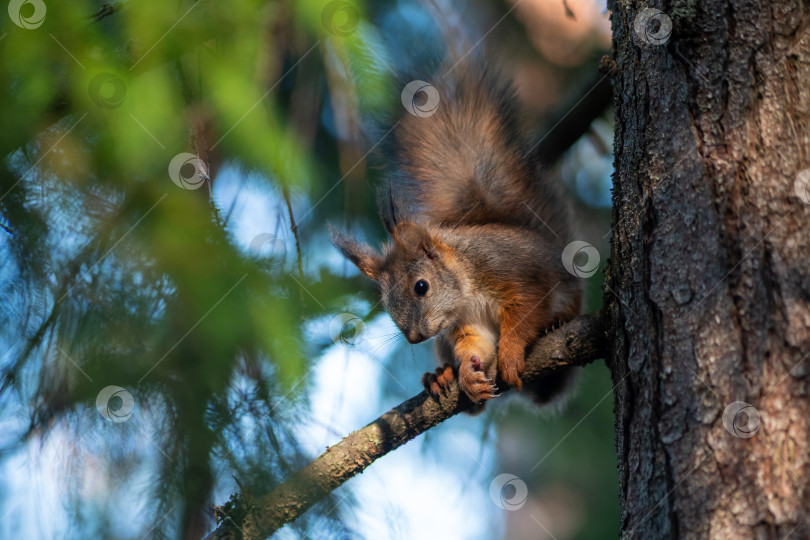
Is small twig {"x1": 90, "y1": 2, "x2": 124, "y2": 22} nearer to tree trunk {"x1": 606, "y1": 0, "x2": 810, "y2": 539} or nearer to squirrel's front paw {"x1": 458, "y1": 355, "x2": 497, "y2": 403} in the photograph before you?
tree trunk {"x1": 606, "y1": 0, "x2": 810, "y2": 539}

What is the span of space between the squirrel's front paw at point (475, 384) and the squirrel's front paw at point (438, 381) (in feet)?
0.21

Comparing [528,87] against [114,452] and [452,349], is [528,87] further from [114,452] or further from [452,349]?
[114,452]

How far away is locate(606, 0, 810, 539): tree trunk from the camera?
967 mm

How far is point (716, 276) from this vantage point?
1103mm

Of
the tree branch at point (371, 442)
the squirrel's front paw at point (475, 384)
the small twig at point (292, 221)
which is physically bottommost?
the tree branch at point (371, 442)

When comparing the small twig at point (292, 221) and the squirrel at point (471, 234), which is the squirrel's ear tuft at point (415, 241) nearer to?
the squirrel at point (471, 234)

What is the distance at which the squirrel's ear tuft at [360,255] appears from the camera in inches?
89.8

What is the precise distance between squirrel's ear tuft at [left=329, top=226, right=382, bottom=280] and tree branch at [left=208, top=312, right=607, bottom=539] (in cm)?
65

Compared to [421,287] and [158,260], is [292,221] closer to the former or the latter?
[158,260]

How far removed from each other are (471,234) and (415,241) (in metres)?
0.22

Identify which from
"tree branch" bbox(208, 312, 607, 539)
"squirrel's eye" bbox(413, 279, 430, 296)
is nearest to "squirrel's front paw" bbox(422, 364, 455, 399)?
"tree branch" bbox(208, 312, 607, 539)

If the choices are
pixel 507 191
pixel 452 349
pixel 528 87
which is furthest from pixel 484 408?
pixel 528 87

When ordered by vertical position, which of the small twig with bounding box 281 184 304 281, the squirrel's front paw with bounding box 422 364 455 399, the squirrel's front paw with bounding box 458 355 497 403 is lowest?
the squirrel's front paw with bounding box 458 355 497 403

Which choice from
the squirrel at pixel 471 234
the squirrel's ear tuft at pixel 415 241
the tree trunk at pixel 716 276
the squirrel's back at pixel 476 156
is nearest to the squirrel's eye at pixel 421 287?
the squirrel at pixel 471 234
